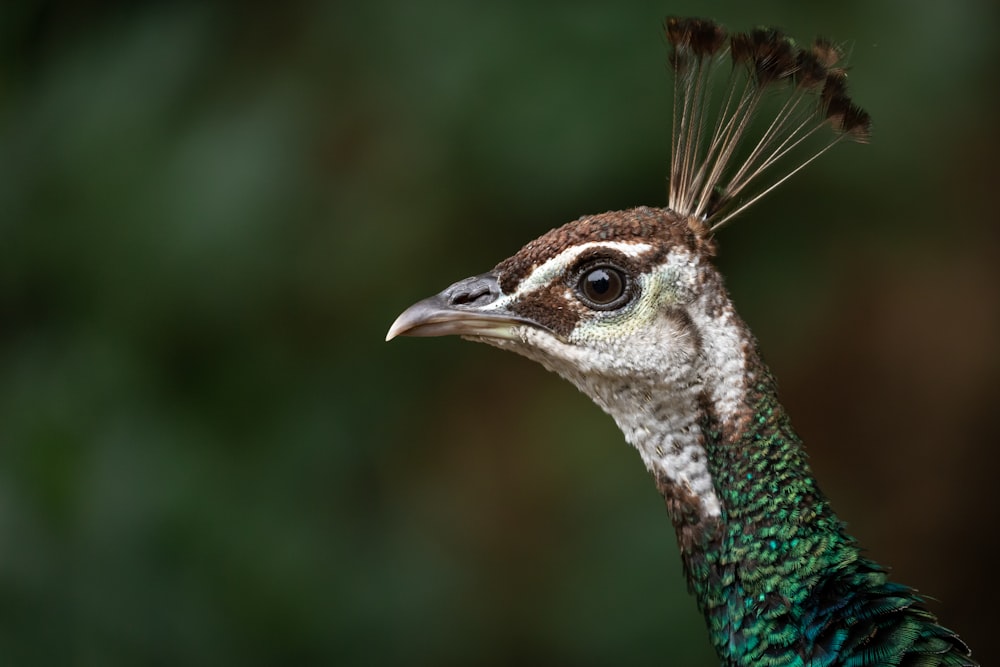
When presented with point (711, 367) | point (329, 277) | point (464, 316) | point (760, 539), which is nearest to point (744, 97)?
point (711, 367)

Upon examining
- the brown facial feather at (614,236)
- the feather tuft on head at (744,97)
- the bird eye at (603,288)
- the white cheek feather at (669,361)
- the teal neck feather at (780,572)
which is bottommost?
the teal neck feather at (780,572)

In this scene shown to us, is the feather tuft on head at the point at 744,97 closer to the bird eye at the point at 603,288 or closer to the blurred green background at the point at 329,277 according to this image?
the bird eye at the point at 603,288

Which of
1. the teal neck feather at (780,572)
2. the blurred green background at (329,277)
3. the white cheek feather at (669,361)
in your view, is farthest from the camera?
the blurred green background at (329,277)

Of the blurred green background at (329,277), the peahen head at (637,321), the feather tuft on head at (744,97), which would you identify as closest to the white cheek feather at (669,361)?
the peahen head at (637,321)

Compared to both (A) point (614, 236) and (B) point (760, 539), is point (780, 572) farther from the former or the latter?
(A) point (614, 236)

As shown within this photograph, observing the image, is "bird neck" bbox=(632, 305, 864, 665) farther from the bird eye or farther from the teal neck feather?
the bird eye

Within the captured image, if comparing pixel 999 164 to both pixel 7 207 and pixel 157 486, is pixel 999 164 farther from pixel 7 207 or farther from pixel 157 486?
pixel 7 207

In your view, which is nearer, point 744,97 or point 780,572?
point 780,572

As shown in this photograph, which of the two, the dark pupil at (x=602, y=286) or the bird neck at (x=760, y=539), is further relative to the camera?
the dark pupil at (x=602, y=286)
